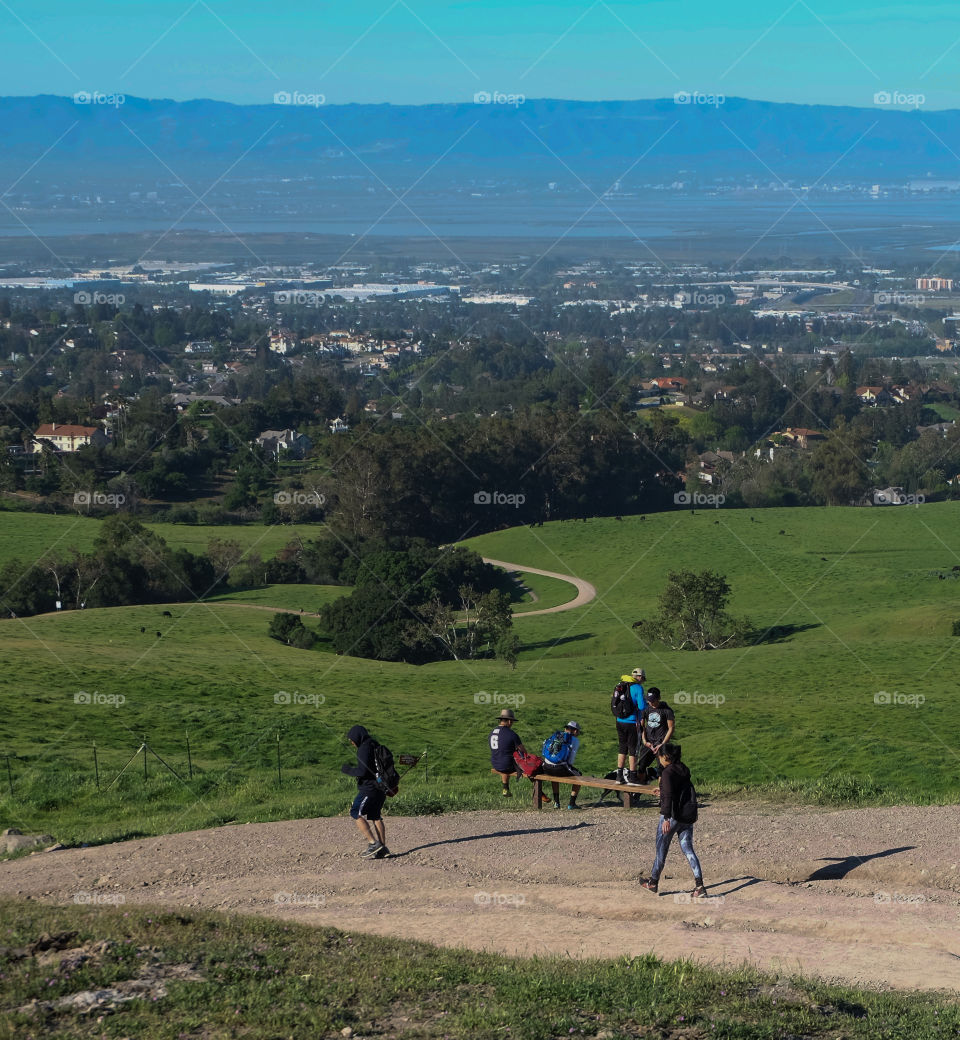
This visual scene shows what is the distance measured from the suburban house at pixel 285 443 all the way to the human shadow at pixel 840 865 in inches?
3590

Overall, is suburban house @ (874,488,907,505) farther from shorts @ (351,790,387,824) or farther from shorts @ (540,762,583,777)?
shorts @ (351,790,387,824)

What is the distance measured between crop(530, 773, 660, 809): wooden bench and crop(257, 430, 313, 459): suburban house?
8791 cm

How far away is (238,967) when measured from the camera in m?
10.4

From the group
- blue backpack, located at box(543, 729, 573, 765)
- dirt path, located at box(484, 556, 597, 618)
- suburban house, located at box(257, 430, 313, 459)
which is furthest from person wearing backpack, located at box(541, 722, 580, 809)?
suburban house, located at box(257, 430, 313, 459)

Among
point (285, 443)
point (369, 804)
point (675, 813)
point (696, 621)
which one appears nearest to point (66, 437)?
point (285, 443)

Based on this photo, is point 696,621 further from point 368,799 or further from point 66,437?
point 66,437

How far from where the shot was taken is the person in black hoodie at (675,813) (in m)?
12.8

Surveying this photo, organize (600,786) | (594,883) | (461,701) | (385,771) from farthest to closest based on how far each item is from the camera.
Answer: (461,701), (600,786), (385,771), (594,883)

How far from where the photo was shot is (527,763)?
54.4ft

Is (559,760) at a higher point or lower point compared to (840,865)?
higher

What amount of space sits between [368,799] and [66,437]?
92135 millimetres

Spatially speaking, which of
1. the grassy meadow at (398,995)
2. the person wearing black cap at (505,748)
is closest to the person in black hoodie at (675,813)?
the grassy meadow at (398,995)

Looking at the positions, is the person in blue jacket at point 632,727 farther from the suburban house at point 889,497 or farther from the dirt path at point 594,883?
the suburban house at point 889,497

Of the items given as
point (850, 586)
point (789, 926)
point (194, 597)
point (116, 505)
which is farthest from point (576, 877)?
point (116, 505)
